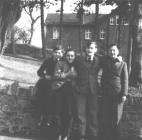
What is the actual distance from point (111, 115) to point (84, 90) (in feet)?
2.29

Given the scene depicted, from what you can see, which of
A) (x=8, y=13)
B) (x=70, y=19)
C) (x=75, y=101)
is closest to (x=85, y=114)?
(x=75, y=101)

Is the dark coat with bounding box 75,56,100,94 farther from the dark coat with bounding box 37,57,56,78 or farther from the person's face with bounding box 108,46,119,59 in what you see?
the dark coat with bounding box 37,57,56,78

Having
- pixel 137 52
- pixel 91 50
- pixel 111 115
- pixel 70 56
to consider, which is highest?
pixel 137 52

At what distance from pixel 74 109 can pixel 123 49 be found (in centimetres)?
4985

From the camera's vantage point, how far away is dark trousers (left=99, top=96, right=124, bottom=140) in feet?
26.6

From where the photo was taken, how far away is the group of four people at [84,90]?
8.11m

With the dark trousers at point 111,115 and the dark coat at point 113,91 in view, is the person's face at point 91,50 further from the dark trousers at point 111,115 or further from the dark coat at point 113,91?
the dark trousers at point 111,115

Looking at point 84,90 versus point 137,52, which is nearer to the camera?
point 84,90

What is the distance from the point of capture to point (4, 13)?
1283cm

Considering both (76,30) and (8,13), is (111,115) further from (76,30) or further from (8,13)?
(76,30)

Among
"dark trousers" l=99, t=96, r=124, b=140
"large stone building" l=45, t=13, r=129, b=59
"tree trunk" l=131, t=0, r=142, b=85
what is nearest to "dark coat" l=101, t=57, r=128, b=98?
"dark trousers" l=99, t=96, r=124, b=140

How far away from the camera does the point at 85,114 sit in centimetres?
827

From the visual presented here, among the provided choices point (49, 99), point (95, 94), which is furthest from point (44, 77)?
point (95, 94)

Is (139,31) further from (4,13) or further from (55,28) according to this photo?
(55,28)
